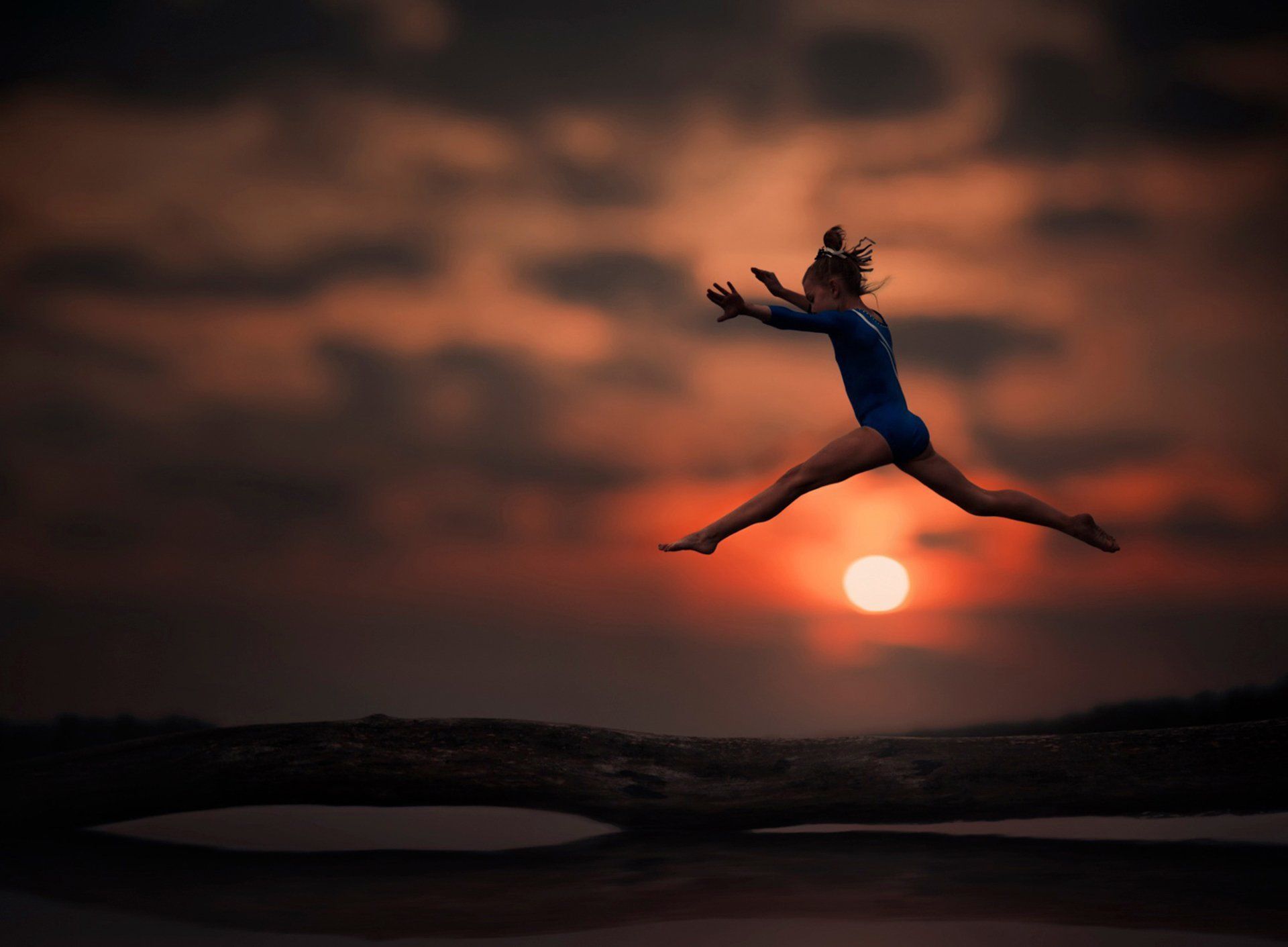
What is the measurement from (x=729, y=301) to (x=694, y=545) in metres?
1.24

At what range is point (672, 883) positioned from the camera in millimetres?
5195

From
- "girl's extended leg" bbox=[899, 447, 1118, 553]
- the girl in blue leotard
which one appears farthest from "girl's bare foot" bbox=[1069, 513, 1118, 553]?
the girl in blue leotard

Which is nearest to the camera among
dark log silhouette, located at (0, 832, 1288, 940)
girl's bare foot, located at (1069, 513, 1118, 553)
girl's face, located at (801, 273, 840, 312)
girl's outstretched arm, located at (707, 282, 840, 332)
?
dark log silhouette, located at (0, 832, 1288, 940)

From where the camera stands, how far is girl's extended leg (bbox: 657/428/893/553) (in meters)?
5.98

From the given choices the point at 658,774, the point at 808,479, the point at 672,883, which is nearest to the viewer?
the point at 672,883

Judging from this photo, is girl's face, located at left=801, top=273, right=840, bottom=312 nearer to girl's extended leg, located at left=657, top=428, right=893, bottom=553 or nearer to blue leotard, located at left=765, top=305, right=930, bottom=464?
blue leotard, located at left=765, top=305, right=930, bottom=464

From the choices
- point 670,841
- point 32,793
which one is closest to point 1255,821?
point 670,841

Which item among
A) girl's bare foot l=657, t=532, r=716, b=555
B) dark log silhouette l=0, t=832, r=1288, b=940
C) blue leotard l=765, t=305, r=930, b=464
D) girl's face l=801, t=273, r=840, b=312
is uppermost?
girl's face l=801, t=273, r=840, b=312

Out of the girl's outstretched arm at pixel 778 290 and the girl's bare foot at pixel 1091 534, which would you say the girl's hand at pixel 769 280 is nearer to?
the girl's outstretched arm at pixel 778 290

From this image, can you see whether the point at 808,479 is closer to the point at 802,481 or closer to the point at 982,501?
the point at 802,481

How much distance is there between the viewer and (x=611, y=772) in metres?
7.13

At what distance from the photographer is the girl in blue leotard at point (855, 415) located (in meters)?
5.98

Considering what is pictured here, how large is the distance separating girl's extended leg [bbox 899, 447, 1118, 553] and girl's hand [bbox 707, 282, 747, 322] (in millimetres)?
1250

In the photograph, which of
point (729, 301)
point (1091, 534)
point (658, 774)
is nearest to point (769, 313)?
point (729, 301)
